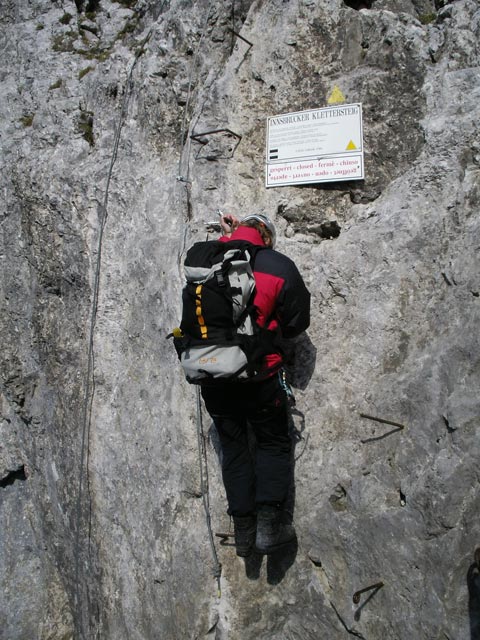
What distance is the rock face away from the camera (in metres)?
5.51

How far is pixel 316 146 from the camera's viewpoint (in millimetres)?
6559

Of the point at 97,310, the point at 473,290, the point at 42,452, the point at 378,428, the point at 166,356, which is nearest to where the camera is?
the point at 473,290

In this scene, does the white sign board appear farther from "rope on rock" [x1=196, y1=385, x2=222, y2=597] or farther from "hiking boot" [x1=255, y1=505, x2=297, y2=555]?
"hiking boot" [x1=255, y1=505, x2=297, y2=555]

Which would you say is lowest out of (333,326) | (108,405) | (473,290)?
(108,405)

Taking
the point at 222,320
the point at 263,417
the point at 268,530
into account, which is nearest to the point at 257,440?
the point at 263,417

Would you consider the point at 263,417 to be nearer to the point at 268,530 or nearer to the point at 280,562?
the point at 268,530

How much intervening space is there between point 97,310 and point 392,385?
373 centimetres

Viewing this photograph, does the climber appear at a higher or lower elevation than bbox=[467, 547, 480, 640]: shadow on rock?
higher

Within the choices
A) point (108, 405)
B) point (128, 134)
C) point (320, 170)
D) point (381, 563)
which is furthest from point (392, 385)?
point (128, 134)

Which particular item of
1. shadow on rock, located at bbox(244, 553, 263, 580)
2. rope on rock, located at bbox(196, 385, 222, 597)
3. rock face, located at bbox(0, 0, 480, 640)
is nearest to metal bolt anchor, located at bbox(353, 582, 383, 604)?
rock face, located at bbox(0, 0, 480, 640)

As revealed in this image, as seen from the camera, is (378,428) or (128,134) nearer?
(378,428)

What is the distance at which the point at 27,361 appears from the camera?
26.6 feet

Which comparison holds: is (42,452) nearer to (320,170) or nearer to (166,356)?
(166,356)

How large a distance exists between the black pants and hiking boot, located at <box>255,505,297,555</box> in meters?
0.11
